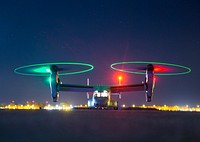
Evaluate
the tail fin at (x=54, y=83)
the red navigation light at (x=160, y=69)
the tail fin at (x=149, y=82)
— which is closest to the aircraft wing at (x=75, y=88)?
the tail fin at (x=54, y=83)

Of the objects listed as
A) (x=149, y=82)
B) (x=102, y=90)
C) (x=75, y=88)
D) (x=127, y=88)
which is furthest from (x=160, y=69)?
(x=75, y=88)

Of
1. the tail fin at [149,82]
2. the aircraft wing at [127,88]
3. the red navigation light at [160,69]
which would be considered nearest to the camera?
the red navigation light at [160,69]

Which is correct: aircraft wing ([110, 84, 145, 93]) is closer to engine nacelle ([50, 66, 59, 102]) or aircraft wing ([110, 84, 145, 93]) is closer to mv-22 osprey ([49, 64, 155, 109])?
mv-22 osprey ([49, 64, 155, 109])

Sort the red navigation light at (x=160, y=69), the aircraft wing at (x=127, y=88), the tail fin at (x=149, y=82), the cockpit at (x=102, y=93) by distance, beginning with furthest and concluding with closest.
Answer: the aircraft wing at (x=127, y=88), the cockpit at (x=102, y=93), the tail fin at (x=149, y=82), the red navigation light at (x=160, y=69)

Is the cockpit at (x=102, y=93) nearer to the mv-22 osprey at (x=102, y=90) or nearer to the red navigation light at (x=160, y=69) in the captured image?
the mv-22 osprey at (x=102, y=90)

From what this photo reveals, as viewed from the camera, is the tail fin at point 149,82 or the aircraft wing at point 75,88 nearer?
the tail fin at point 149,82

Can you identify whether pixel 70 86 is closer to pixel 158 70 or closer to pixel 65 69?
pixel 65 69

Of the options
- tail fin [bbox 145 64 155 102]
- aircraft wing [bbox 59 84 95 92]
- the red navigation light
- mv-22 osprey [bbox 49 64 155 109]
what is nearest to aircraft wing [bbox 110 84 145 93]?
mv-22 osprey [bbox 49 64 155 109]

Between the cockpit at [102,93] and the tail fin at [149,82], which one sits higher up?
the tail fin at [149,82]
